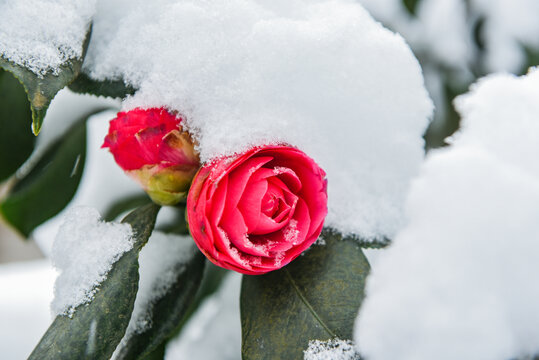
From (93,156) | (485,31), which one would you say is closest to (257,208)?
(93,156)

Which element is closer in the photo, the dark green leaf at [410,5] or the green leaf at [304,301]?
the green leaf at [304,301]

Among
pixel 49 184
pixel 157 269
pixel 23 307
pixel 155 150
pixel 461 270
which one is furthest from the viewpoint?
pixel 23 307

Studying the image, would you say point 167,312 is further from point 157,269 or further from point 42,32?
point 42,32

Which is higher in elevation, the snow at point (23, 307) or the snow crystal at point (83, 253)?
the snow crystal at point (83, 253)

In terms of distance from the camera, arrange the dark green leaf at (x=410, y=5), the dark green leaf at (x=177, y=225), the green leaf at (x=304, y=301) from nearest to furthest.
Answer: the green leaf at (x=304, y=301) < the dark green leaf at (x=177, y=225) < the dark green leaf at (x=410, y=5)

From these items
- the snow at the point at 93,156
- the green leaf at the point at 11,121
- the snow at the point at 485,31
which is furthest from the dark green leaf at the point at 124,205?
the snow at the point at 485,31

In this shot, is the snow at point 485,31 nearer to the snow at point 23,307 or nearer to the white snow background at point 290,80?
the white snow background at point 290,80
